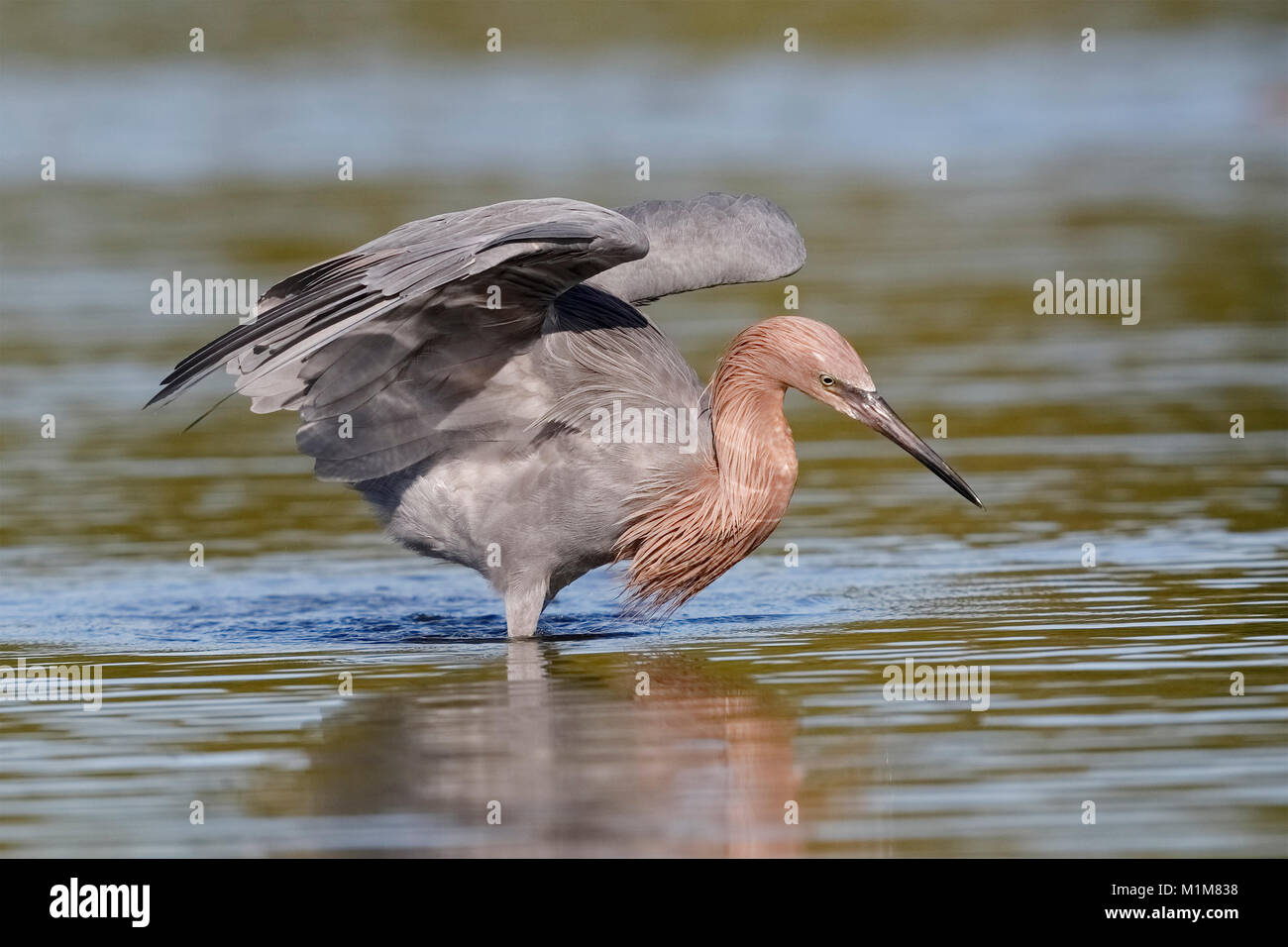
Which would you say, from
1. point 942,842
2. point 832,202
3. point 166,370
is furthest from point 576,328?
point 832,202

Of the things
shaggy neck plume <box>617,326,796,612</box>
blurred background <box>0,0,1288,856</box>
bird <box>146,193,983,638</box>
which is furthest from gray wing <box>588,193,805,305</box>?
blurred background <box>0,0,1288,856</box>

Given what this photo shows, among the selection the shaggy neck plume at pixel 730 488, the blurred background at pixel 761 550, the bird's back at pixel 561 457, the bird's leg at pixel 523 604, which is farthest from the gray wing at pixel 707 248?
the bird's leg at pixel 523 604

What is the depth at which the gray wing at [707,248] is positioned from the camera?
12.5 m

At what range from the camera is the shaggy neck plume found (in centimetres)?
1134

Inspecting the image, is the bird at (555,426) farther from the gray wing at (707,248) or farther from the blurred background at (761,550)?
the gray wing at (707,248)

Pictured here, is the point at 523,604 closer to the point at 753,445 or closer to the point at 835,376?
the point at 753,445

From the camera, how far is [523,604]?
38.2 feet

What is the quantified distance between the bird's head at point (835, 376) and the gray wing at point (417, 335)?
1174 mm

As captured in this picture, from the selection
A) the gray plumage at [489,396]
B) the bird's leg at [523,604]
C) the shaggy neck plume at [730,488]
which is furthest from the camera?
the bird's leg at [523,604]

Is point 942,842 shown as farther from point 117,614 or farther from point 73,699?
point 117,614

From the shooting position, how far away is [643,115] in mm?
34531

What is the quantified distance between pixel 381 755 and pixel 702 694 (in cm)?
171

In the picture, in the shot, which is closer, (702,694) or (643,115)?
(702,694)

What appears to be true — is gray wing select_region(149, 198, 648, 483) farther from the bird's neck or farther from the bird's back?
the bird's neck
